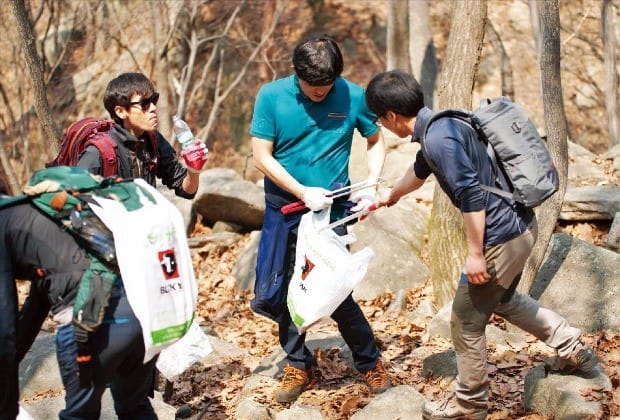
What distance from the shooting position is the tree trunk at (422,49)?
15.3 m

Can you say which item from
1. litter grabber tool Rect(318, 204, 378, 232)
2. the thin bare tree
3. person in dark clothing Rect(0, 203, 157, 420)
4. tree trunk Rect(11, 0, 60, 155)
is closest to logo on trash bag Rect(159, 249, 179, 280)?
person in dark clothing Rect(0, 203, 157, 420)

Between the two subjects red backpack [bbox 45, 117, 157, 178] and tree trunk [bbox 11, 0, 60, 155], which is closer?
red backpack [bbox 45, 117, 157, 178]

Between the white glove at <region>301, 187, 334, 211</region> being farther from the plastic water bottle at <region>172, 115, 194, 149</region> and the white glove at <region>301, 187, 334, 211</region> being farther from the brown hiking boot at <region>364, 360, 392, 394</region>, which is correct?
the brown hiking boot at <region>364, 360, 392, 394</region>

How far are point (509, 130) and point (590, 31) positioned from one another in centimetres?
1755

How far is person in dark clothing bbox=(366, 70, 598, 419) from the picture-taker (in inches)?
158

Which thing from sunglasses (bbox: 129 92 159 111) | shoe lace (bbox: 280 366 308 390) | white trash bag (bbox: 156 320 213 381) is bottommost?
shoe lace (bbox: 280 366 308 390)

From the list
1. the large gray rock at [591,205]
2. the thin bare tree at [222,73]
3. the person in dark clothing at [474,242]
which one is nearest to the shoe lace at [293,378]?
the person in dark clothing at [474,242]

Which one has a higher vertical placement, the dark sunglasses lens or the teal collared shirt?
the dark sunglasses lens

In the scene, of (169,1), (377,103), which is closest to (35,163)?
(169,1)

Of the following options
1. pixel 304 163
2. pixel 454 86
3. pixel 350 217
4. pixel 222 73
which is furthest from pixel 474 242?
pixel 222 73

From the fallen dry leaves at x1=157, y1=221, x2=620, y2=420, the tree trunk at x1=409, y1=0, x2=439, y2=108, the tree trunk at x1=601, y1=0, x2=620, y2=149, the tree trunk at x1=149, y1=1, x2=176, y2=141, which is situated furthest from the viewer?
the tree trunk at x1=601, y1=0, x2=620, y2=149

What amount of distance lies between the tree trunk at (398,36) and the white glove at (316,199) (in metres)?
10.1

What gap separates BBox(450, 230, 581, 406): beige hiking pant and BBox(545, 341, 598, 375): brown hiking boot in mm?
70

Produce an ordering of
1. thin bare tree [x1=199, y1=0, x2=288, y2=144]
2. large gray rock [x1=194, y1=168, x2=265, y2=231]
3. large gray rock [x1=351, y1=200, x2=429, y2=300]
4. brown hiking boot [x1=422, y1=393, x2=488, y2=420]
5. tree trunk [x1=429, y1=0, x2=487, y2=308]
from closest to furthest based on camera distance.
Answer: brown hiking boot [x1=422, y1=393, x2=488, y2=420], tree trunk [x1=429, y1=0, x2=487, y2=308], large gray rock [x1=351, y1=200, x2=429, y2=300], large gray rock [x1=194, y1=168, x2=265, y2=231], thin bare tree [x1=199, y1=0, x2=288, y2=144]
